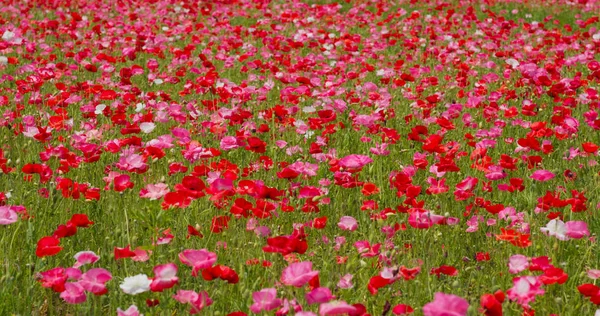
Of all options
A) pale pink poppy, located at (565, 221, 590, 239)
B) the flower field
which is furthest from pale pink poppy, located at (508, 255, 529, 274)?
pale pink poppy, located at (565, 221, 590, 239)

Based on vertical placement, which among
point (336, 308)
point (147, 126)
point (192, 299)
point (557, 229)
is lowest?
point (147, 126)

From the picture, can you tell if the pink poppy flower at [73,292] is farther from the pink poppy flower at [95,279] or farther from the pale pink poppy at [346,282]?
the pale pink poppy at [346,282]

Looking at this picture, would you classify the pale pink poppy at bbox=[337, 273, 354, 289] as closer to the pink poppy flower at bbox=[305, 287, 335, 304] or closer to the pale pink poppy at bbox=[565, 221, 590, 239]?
the pink poppy flower at bbox=[305, 287, 335, 304]

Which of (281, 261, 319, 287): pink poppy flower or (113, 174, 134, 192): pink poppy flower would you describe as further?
(113, 174, 134, 192): pink poppy flower

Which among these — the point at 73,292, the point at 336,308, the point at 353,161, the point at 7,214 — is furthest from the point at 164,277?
the point at 353,161

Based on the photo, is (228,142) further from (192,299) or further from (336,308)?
(336,308)

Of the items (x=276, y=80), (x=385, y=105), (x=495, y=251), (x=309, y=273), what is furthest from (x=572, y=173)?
(x=276, y=80)

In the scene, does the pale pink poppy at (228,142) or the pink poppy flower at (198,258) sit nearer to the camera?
the pink poppy flower at (198,258)

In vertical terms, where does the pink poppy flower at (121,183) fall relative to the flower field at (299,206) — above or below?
above

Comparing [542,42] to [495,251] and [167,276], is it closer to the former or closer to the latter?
[495,251]

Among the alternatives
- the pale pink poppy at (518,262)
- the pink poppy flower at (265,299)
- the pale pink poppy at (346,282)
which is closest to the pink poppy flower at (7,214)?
the pink poppy flower at (265,299)

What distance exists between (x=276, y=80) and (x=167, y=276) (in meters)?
4.26

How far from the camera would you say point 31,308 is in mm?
2168

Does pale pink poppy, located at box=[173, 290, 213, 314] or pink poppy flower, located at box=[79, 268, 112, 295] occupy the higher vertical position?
pink poppy flower, located at box=[79, 268, 112, 295]
